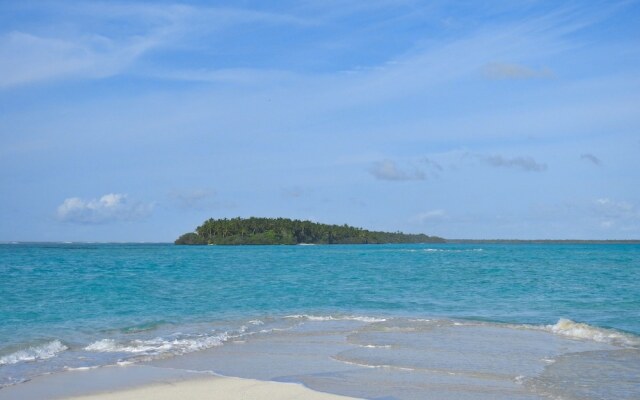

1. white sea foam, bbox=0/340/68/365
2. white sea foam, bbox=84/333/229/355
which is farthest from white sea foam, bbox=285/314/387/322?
white sea foam, bbox=0/340/68/365

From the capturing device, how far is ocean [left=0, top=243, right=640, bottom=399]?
11.7 meters

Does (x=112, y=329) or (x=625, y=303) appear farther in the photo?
(x=625, y=303)

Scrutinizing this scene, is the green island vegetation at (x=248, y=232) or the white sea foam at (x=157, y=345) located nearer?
the white sea foam at (x=157, y=345)

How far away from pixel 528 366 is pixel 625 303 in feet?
48.8

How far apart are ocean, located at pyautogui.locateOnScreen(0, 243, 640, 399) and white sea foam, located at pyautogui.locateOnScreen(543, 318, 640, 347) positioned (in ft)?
0.12

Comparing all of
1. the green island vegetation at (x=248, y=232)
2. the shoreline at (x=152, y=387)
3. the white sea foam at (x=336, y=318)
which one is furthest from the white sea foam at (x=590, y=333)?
the green island vegetation at (x=248, y=232)

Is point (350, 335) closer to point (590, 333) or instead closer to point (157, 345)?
point (157, 345)

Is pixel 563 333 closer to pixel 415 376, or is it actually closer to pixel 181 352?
pixel 415 376

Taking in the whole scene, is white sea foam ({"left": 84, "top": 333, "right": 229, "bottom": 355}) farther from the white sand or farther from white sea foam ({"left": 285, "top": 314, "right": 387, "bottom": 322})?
white sea foam ({"left": 285, "top": 314, "right": 387, "bottom": 322})

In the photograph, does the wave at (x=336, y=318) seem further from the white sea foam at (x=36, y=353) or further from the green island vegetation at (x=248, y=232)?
the green island vegetation at (x=248, y=232)

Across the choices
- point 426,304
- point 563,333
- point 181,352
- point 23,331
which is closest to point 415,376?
point 181,352

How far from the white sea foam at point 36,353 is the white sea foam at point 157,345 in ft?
2.26

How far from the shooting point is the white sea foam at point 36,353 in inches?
542

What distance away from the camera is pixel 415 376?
11.9m
